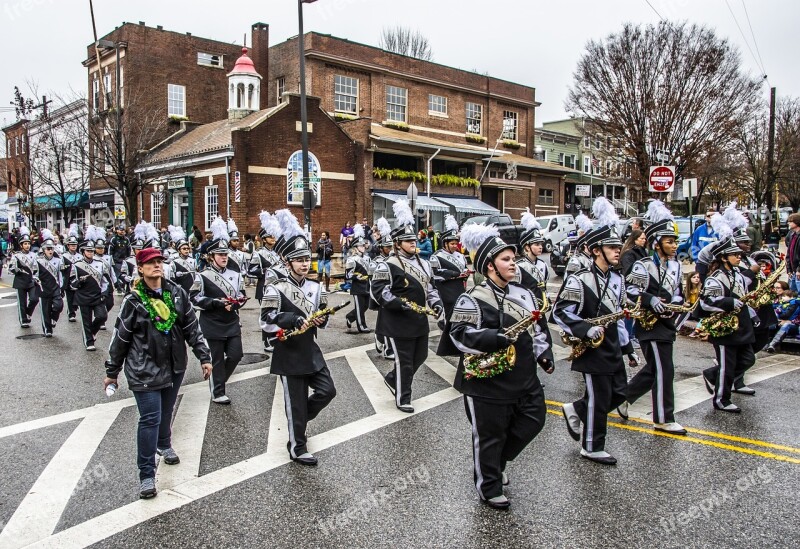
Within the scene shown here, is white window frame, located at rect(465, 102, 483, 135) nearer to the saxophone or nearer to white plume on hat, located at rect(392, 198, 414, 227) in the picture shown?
white plume on hat, located at rect(392, 198, 414, 227)

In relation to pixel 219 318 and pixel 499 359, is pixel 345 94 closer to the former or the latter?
pixel 219 318

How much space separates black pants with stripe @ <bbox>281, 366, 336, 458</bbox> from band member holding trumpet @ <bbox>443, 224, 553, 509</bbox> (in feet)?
5.04

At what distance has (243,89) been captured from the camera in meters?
32.7

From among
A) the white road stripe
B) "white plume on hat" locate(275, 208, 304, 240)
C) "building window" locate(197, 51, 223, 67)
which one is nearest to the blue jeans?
the white road stripe

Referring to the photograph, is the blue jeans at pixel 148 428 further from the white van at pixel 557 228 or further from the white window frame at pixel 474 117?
the white window frame at pixel 474 117

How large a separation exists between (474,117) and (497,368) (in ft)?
128

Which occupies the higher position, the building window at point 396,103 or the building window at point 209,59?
the building window at point 209,59

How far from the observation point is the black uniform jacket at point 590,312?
551cm

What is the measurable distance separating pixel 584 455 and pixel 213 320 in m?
4.44

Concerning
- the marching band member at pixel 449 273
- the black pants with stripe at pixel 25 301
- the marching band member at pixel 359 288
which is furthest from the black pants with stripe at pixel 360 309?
the black pants with stripe at pixel 25 301

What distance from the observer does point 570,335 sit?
5477mm

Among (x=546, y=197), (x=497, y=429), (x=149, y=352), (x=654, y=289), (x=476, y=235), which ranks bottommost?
(x=497, y=429)

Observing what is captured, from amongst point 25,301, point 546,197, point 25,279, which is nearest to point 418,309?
point 25,279

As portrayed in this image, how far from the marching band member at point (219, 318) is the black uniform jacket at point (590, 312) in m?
3.94
